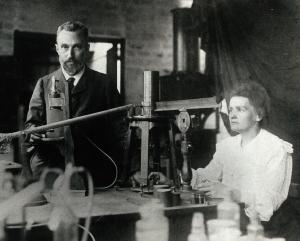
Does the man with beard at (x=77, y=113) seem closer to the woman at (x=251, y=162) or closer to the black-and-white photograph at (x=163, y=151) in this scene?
the black-and-white photograph at (x=163, y=151)

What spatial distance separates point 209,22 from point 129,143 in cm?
212

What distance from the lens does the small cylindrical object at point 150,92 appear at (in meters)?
2.20

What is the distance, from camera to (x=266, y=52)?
312cm

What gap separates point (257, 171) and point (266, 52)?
4.27 ft

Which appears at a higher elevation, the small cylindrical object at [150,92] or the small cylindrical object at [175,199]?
Result: the small cylindrical object at [150,92]

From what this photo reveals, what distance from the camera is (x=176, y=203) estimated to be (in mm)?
1799

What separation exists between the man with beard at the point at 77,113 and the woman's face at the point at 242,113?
62 centimetres

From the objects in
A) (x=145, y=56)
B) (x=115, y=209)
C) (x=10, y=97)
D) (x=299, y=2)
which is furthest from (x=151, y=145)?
(x=145, y=56)

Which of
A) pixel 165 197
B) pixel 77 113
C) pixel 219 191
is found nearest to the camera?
pixel 165 197

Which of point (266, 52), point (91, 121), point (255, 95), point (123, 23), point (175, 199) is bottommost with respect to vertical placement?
point (175, 199)

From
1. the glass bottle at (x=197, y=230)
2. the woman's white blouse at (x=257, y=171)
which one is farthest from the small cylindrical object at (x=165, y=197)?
the woman's white blouse at (x=257, y=171)

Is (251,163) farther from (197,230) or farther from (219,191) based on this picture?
(197,230)

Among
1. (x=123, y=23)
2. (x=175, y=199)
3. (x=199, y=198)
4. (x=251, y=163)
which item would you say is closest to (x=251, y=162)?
(x=251, y=163)

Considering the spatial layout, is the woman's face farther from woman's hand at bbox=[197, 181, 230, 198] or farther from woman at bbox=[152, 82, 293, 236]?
woman's hand at bbox=[197, 181, 230, 198]
